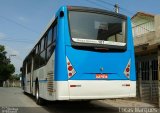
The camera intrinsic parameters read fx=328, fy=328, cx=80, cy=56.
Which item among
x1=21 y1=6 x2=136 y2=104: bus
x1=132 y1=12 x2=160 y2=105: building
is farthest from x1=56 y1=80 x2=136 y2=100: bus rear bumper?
x1=132 y1=12 x2=160 y2=105: building

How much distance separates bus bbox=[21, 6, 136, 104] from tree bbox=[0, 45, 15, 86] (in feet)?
202

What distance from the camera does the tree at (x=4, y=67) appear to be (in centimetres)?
7111

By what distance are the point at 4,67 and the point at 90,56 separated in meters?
62.9

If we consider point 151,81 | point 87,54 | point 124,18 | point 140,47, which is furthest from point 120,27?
point 151,81

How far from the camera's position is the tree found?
71.1 meters

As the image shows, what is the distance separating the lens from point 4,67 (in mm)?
70938

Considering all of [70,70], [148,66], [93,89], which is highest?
[148,66]

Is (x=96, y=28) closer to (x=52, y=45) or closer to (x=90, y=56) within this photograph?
(x=90, y=56)

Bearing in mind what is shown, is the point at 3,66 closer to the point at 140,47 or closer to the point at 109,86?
the point at 140,47

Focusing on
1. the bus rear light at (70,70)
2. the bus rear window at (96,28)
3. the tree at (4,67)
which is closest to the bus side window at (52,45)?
the bus rear window at (96,28)

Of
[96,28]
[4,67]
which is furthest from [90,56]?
[4,67]

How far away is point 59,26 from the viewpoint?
10.4 meters

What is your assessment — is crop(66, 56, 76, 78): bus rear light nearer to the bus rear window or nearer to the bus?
the bus

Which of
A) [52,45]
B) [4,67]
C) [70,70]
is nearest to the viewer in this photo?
[70,70]
